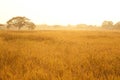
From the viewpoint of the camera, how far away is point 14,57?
469 cm

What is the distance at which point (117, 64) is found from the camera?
4086 mm

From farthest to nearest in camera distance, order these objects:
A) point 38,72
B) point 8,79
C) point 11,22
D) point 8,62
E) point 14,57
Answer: point 11,22
point 14,57
point 8,62
point 38,72
point 8,79

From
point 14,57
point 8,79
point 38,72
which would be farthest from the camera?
point 14,57

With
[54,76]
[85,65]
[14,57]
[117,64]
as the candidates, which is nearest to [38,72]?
[54,76]

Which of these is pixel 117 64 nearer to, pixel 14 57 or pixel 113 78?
pixel 113 78

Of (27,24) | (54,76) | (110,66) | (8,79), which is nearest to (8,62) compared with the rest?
A: (8,79)

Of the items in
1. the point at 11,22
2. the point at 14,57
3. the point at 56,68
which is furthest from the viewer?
the point at 11,22

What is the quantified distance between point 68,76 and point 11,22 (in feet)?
76.0

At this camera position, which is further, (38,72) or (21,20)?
(21,20)

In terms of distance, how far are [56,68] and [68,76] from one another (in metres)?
0.66

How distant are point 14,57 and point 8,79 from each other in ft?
5.83

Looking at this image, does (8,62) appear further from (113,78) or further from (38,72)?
(113,78)

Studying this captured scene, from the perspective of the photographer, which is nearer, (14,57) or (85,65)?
(85,65)

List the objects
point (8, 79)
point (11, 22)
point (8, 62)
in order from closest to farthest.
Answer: point (8, 79), point (8, 62), point (11, 22)
